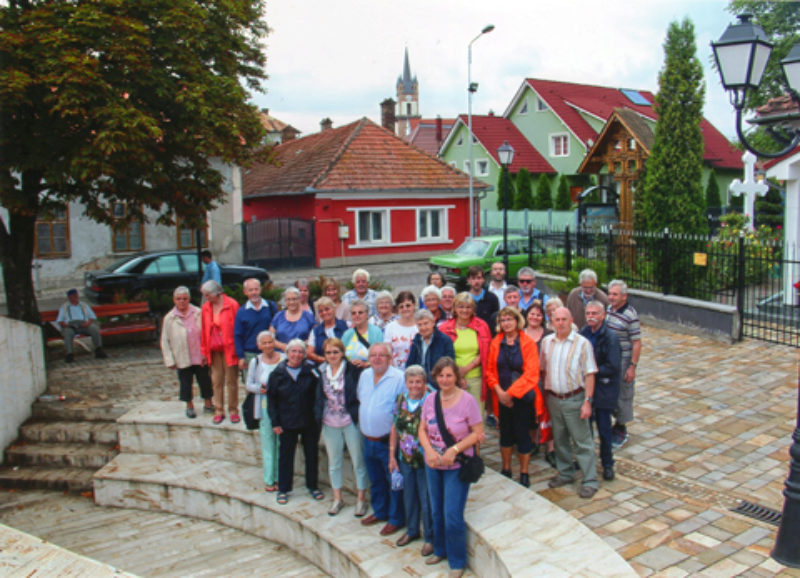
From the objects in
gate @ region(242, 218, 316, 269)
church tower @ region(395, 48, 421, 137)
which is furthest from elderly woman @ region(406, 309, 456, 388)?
church tower @ region(395, 48, 421, 137)

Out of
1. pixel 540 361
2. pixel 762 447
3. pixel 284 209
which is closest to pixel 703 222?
pixel 762 447

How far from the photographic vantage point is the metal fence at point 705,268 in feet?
37.4

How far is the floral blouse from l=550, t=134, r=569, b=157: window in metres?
34.4

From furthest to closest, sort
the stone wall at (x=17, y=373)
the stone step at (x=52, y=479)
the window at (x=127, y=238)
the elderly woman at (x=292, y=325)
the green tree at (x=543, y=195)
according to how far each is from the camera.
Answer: the green tree at (x=543, y=195)
the window at (x=127, y=238)
the stone wall at (x=17, y=373)
the stone step at (x=52, y=479)
the elderly woman at (x=292, y=325)

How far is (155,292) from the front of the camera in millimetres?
15016

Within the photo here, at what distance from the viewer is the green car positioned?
1814 cm

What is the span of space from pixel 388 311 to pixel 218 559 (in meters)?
3.17

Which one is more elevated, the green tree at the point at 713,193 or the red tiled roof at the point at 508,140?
the red tiled roof at the point at 508,140

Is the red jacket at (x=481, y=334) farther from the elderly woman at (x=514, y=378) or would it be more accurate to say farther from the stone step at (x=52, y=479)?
the stone step at (x=52, y=479)

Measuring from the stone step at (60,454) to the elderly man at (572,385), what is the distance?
243 inches

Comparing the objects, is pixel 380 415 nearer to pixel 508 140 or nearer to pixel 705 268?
pixel 705 268

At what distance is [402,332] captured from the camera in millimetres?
6430

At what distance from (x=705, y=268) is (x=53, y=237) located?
18766mm

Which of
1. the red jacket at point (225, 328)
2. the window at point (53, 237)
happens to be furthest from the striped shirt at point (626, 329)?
the window at point (53, 237)
